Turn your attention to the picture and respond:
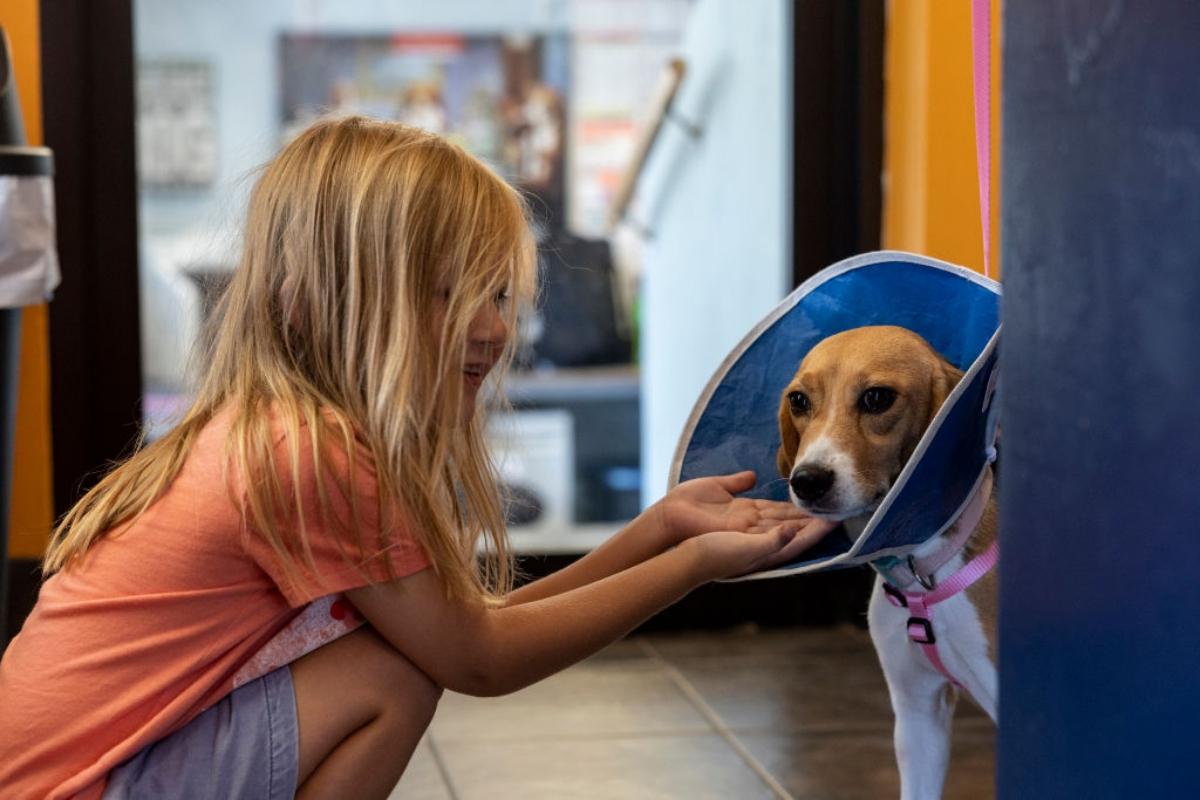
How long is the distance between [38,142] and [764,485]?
5.61 ft

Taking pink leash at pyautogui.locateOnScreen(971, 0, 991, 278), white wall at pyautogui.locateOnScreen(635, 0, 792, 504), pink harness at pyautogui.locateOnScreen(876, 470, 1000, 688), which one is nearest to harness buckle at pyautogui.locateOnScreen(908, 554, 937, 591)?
pink harness at pyautogui.locateOnScreen(876, 470, 1000, 688)

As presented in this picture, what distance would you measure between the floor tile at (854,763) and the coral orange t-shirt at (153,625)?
0.99 m

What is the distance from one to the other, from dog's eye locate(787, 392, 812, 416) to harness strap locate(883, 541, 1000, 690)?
21 cm

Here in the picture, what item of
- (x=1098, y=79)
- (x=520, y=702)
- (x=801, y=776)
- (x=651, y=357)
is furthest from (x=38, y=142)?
(x=1098, y=79)

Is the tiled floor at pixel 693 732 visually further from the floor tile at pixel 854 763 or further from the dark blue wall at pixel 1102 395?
the dark blue wall at pixel 1102 395

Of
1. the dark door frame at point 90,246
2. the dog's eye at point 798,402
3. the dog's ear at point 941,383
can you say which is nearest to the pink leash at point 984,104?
the dog's ear at point 941,383

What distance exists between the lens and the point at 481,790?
80.2 inches

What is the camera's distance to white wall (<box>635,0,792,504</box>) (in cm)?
313

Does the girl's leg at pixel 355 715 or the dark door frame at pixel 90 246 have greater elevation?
the dark door frame at pixel 90 246

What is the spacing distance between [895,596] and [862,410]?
0.66 ft

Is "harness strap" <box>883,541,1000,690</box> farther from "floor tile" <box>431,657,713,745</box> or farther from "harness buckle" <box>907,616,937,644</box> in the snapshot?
"floor tile" <box>431,657,713,745</box>

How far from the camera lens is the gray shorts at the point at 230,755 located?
1260mm

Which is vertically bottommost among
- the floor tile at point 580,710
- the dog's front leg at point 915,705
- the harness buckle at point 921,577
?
the floor tile at point 580,710

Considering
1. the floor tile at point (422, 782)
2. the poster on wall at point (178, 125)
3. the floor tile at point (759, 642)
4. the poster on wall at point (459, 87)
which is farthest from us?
the poster on wall at point (459, 87)
